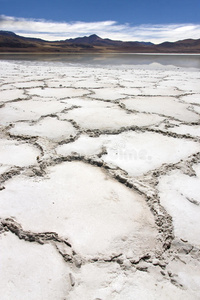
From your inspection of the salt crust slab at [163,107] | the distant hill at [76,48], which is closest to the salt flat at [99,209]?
the salt crust slab at [163,107]

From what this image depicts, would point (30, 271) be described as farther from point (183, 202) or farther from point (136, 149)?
point (136, 149)

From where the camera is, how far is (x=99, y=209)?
837 mm

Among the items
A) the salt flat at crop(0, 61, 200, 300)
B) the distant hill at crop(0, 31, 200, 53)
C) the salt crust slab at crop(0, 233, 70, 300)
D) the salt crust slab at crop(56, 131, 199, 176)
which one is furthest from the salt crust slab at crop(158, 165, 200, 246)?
the distant hill at crop(0, 31, 200, 53)

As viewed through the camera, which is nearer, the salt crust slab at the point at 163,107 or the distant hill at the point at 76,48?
the salt crust slab at the point at 163,107

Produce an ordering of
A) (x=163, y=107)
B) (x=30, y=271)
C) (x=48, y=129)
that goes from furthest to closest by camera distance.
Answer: (x=163, y=107), (x=48, y=129), (x=30, y=271)

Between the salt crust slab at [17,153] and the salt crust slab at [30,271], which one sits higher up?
the salt crust slab at [17,153]

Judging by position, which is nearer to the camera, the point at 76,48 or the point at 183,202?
the point at 183,202

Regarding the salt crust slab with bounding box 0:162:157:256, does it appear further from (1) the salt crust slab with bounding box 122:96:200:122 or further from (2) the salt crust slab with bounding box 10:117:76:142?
(1) the salt crust slab with bounding box 122:96:200:122

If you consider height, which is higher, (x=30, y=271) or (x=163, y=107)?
(x=163, y=107)

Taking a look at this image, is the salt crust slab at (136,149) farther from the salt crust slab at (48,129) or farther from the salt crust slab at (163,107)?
the salt crust slab at (163,107)

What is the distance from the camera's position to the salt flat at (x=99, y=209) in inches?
23.4

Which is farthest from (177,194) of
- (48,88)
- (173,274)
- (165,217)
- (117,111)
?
(48,88)

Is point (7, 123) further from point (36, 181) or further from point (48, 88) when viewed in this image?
point (48, 88)

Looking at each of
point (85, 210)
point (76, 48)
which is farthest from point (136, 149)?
point (76, 48)
